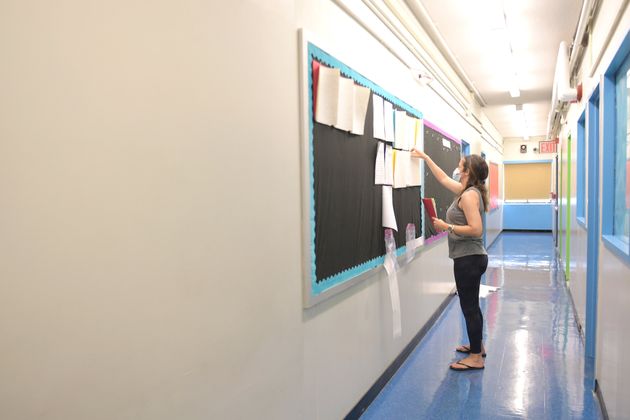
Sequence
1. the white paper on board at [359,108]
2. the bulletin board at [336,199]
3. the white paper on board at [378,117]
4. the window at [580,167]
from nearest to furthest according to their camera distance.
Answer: the bulletin board at [336,199] < the white paper on board at [359,108] < the white paper on board at [378,117] < the window at [580,167]

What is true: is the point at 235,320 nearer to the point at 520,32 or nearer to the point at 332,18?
the point at 332,18

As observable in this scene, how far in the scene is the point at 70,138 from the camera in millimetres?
938

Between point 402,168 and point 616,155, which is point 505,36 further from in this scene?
point 616,155

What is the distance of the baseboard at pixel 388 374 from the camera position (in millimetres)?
2537

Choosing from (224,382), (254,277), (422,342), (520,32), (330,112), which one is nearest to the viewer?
(224,382)

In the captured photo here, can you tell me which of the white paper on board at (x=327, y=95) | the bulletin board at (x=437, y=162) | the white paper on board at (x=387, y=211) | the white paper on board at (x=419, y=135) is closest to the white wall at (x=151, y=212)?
the white paper on board at (x=327, y=95)

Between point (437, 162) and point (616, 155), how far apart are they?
1.91 m

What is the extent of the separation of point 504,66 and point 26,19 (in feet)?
20.0

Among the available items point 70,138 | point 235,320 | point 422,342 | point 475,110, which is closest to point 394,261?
point 422,342

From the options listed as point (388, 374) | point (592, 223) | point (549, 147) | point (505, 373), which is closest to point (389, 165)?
point (388, 374)

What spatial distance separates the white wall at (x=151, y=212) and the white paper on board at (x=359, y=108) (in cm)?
53

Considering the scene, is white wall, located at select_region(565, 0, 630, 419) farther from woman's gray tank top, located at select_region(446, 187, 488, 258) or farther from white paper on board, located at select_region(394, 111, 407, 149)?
white paper on board, located at select_region(394, 111, 407, 149)

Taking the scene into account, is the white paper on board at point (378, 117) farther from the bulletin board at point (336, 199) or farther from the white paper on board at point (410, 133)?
the white paper on board at point (410, 133)

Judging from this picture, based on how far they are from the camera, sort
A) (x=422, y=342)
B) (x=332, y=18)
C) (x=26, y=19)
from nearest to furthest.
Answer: (x=26, y=19) → (x=332, y=18) → (x=422, y=342)
